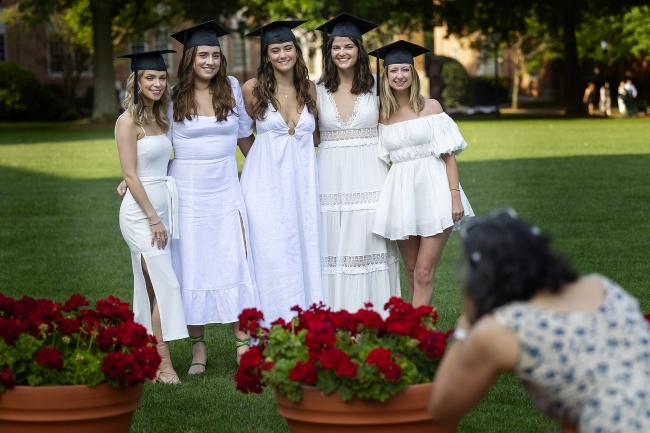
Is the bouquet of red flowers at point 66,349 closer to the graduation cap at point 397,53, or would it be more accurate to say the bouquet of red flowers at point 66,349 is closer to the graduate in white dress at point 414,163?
the graduate in white dress at point 414,163

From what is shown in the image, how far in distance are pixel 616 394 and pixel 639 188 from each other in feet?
51.3

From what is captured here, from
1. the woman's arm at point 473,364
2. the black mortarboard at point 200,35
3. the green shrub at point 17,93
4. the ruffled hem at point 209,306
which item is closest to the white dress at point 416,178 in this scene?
the ruffled hem at point 209,306

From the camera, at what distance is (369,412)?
→ 435 cm

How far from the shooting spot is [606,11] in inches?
2014

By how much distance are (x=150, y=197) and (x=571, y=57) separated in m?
45.2

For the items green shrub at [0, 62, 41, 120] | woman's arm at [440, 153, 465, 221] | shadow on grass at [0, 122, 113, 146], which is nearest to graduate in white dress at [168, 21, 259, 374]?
woman's arm at [440, 153, 465, 221]

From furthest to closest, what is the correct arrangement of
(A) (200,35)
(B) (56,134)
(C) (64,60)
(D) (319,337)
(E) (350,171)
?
Result: (C) (64,60)
(B) (56,134)
(E) (350,171)
(A) (200,35)
(D) (319,337)

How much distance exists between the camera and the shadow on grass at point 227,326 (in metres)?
6.49

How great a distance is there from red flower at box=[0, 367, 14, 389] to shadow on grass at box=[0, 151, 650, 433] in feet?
5.30

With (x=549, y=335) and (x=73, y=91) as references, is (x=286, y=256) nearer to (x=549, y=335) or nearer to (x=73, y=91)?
(x=549, y=335)

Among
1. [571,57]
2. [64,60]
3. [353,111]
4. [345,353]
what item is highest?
[64,60]

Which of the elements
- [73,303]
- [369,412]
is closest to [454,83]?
[73,303]

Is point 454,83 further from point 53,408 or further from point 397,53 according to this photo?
point 53,408

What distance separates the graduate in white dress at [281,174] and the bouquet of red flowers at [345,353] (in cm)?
270
